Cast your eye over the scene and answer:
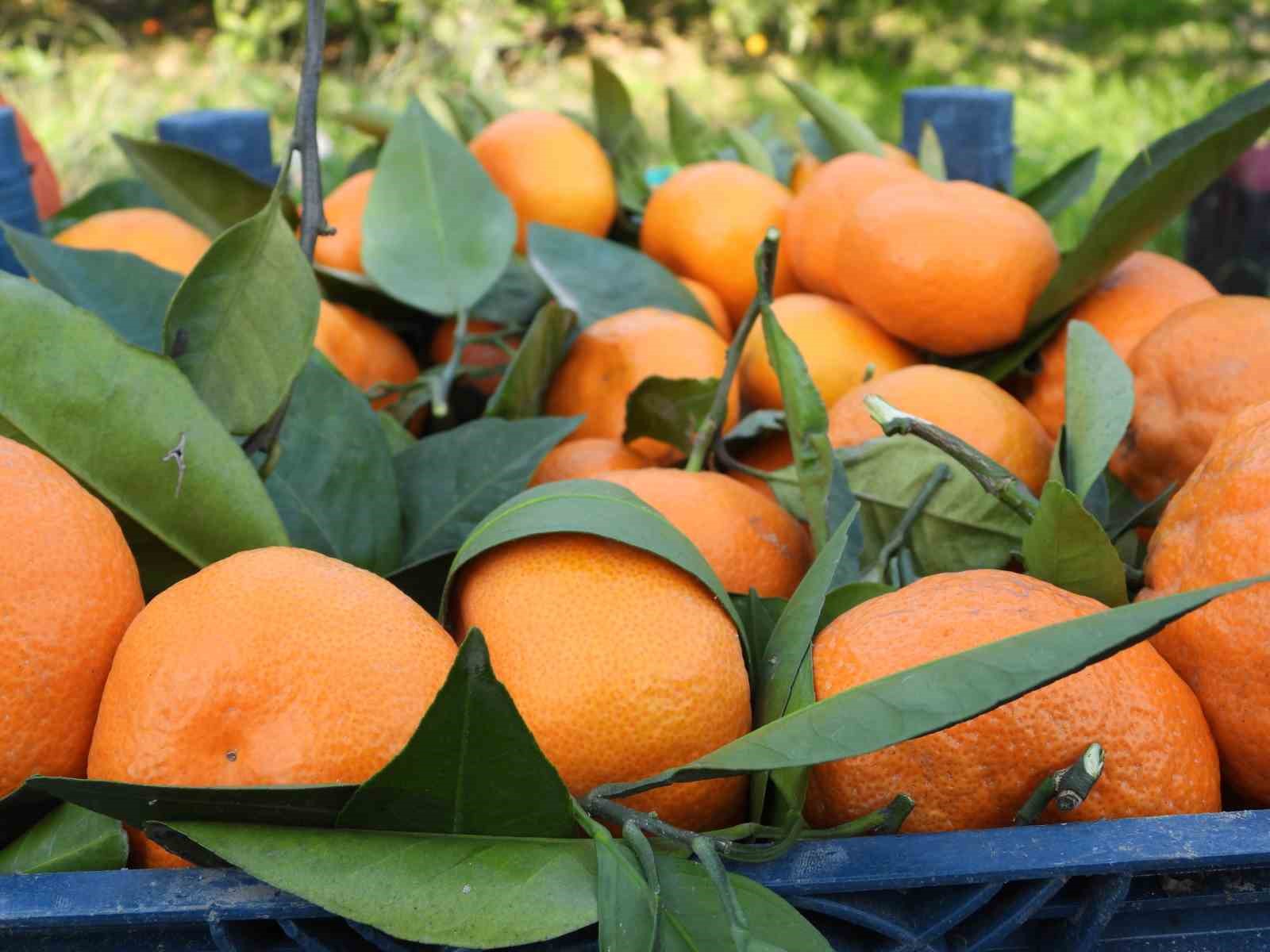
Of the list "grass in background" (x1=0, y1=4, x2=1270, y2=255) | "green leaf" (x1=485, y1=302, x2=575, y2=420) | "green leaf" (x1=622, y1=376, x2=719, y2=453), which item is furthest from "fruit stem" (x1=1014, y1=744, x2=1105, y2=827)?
"grass in background" (x1=0, y1=4, x2=1270, y2=255)

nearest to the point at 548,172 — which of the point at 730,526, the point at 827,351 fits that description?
the point at 827,351

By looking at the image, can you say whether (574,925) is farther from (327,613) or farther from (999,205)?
(999,205)

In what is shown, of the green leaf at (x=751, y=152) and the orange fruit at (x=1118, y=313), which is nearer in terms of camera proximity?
the orange fruit at (x=1118, y=313)

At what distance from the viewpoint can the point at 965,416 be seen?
0.86m

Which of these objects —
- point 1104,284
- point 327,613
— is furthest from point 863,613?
point 1104,284

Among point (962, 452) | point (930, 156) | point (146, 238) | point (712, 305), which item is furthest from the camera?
point (930, 156)

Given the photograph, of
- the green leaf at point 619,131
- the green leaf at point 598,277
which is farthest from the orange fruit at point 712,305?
the green leaf at point 619,131

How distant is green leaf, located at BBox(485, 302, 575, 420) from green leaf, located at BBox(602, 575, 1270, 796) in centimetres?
51

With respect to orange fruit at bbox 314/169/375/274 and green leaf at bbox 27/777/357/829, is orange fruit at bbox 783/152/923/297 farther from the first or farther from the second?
green leaf at bbox 27/777/357/829

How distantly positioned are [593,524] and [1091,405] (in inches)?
13.6

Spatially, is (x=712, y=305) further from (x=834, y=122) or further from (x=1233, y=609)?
(x=1233, y=609)

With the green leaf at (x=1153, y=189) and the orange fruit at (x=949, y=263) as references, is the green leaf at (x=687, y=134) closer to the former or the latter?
the orange fruit at (x=949, y=263)

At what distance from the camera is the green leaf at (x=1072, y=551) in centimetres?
65

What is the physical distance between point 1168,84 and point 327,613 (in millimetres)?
4155
